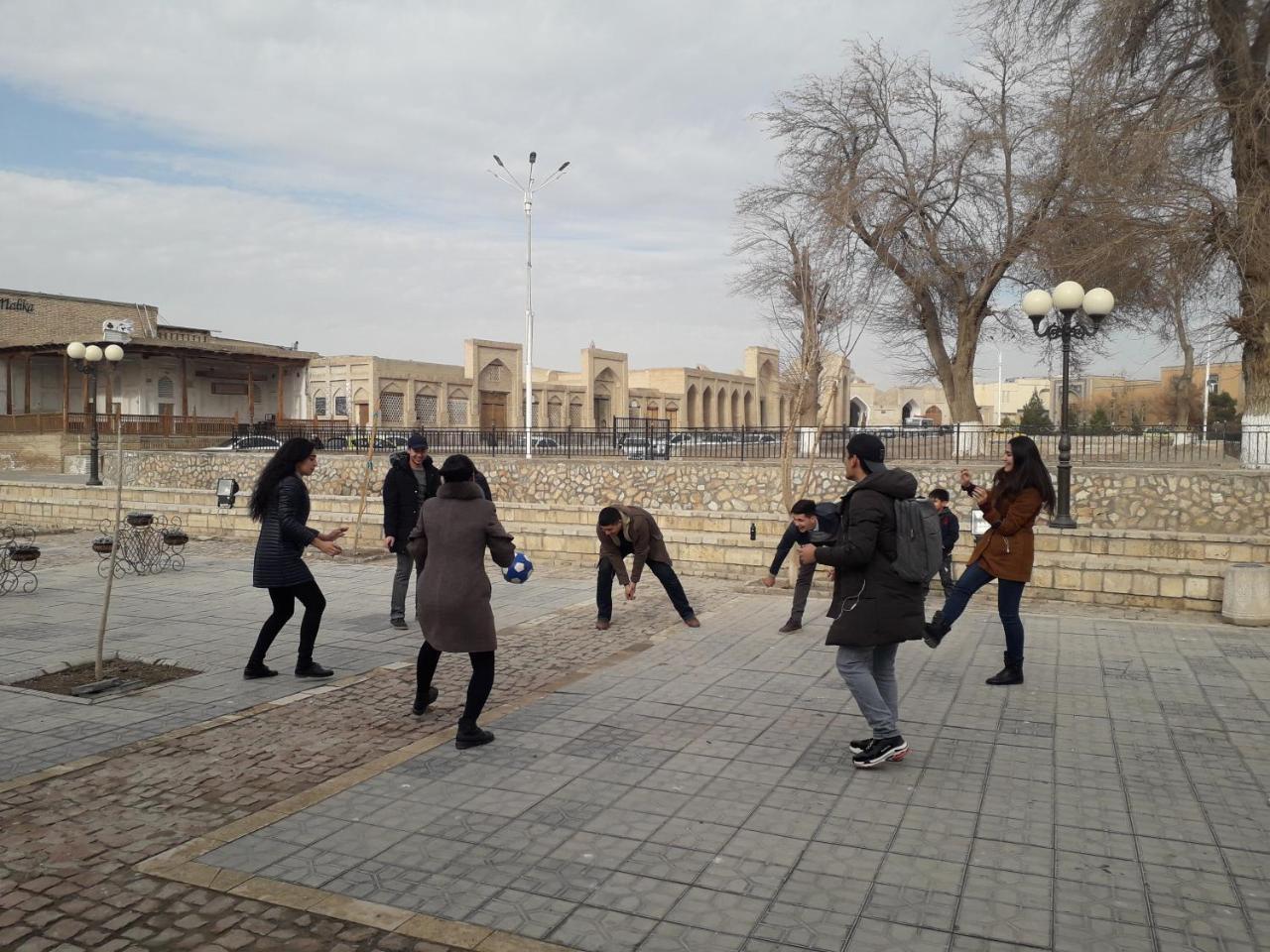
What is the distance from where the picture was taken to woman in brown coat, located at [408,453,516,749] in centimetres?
536

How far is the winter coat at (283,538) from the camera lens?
22.0 ft

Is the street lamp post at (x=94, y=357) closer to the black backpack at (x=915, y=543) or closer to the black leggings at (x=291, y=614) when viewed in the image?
the black leggings at (x=291, y=614)

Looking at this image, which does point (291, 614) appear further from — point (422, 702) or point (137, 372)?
point (137, 372)

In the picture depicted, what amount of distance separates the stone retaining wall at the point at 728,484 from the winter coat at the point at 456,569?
31.1 feet

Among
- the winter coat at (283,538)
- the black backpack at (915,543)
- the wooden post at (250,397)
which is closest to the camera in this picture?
the black backpack at (915,543)

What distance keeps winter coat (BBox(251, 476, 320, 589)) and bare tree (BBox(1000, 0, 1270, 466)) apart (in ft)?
46.5

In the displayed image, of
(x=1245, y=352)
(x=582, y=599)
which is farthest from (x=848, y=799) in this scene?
(x=1245, y=352)

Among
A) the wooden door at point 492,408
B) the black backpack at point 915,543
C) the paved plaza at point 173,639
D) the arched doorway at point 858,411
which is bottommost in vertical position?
the paved plaza at point 173,639

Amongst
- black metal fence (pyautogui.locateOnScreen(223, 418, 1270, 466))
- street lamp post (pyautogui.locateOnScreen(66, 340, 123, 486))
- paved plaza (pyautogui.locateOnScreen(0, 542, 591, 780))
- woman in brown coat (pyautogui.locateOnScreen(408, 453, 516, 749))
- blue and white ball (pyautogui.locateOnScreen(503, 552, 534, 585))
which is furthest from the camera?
street lamp post (pyautogui.locateOnScreen(66, 340, 123, 486))

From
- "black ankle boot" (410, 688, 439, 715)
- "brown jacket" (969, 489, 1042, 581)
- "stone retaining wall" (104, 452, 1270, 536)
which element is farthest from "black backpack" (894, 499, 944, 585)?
"stone retaining wall" (104, 452, 1270, 536)

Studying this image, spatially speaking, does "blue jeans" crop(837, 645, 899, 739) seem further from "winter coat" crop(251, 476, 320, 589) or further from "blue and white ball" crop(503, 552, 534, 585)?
"winter coat" crop(251, 476, 320, 589)

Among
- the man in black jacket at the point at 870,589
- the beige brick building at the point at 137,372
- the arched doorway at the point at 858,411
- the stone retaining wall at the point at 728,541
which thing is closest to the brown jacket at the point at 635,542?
the stone retaining wall at the point at 728,541

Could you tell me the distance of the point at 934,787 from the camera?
4.82m

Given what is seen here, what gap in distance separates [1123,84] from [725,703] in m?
15.1
